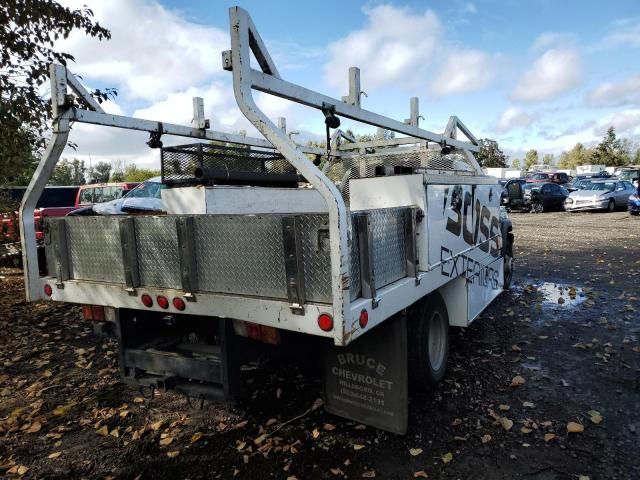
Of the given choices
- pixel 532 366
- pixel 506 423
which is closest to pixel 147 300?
pixel 506 423

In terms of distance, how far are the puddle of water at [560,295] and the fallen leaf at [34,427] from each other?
6.25 meters

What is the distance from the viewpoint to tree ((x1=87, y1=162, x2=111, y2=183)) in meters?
76.9

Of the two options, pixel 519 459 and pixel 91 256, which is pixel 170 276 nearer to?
pixel 91 256

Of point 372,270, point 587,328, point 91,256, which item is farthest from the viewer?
point 587,328

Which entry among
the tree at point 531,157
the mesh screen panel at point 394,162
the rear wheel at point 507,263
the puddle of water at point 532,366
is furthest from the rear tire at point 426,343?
the tree at point 531,157

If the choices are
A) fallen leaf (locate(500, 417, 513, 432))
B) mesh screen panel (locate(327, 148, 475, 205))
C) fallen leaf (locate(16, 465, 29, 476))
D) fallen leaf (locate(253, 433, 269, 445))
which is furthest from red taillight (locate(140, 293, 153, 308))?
fallen leaf (locate(500, 417, 513, 432))

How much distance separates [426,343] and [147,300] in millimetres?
2178

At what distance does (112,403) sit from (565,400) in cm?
392

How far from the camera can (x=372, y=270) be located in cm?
286

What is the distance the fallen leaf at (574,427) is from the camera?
11.3 feet

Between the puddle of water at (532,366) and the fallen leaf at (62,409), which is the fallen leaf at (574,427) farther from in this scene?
the fallen leaf at (62,409)

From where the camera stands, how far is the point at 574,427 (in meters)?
Result: 3.49

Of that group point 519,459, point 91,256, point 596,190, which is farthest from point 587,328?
point 596,190

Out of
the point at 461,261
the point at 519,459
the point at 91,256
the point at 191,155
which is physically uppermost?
the point at 191,155
